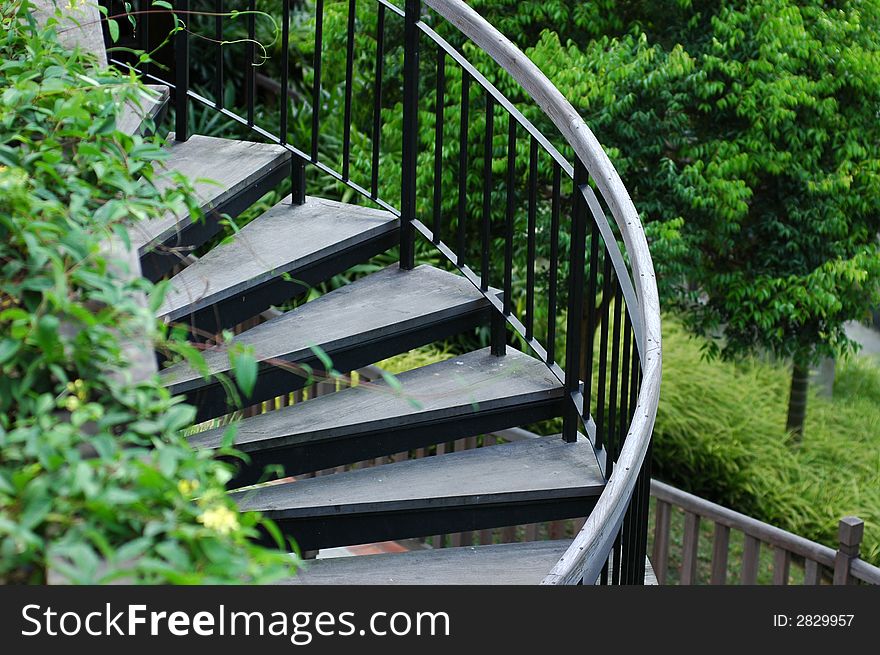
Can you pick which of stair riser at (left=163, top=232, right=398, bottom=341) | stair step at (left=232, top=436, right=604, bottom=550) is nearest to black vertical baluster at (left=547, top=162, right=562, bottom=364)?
stair step at (left=232, top=436, right=604, bottom=550)

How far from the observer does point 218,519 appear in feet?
3.82

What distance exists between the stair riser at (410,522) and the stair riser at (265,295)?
0.56 metres

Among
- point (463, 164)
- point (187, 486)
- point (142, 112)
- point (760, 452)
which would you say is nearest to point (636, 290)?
point (463, 164)

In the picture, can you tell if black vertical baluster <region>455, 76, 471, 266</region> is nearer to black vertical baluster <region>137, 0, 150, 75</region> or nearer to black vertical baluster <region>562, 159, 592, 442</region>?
black vertical baluster <region>562, 159, 592, 442</region>

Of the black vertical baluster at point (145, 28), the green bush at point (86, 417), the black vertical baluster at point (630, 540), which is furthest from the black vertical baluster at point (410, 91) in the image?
the green bush at point (86, 417)

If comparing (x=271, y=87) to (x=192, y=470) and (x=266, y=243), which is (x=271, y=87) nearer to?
(x=266, y=243)

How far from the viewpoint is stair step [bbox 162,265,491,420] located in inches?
101

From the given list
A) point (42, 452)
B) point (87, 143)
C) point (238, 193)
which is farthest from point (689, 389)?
point (42, 452)

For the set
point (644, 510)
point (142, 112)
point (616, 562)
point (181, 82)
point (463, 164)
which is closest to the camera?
point (142, 112)

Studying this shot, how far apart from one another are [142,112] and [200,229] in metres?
0.49

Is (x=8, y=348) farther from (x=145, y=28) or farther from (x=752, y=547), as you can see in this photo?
(x=752, y=547)

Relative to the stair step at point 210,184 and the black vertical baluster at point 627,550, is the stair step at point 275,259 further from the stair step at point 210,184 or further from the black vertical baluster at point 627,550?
the black vertical baluster at point 627,550

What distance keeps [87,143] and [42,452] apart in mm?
806

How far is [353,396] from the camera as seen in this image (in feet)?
9.27
